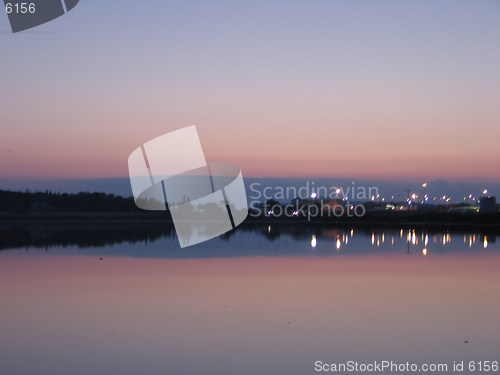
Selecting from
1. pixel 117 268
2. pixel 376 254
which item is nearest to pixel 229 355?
pixel 117 268

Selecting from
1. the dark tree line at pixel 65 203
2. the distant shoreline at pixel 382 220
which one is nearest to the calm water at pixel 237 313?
the distant shoreline at pixel 382 220

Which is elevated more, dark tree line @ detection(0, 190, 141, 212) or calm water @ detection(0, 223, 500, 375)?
calm water @ detection(0, 223, 500, 375)

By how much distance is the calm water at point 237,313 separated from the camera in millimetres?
9008

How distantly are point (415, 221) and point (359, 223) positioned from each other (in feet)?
19.9

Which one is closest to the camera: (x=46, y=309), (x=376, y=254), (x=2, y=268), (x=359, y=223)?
(x=46, y=309)

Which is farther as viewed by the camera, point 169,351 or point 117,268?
point 117,268

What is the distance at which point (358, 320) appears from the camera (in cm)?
1155

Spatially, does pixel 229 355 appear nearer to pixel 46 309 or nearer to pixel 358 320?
pixel 358 320

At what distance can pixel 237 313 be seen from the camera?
12.0 meters

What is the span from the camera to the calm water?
29.6 feet

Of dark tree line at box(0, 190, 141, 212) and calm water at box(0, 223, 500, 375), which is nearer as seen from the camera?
calm water at box(0, 223, 500, 375)

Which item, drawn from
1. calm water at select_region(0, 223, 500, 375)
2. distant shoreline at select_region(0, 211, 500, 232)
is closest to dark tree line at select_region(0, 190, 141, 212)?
distant shoreline at select_region(0, 211, 500, 232)

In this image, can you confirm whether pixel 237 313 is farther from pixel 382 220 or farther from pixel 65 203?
pixel 65 203

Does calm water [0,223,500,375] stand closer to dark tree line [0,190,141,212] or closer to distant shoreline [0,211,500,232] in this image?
distant shoreline [0,211,500,232]
